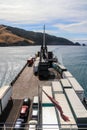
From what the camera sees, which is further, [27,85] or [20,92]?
[27,85]

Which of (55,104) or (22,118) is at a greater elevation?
(55,104)

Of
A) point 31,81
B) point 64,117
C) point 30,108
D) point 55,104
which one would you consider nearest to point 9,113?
point 30,108

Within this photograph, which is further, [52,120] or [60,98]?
[60,98]

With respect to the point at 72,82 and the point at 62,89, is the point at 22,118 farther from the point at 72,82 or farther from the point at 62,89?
the point at 72,82

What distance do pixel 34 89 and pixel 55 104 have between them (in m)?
15.9

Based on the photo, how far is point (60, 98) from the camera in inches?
1157

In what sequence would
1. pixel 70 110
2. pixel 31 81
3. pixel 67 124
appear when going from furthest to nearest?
pixel 31 81 → pixel 70 110 → pixel 67 124

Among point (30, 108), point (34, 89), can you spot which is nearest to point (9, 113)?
point (30, 108)

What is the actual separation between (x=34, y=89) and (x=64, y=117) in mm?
19178

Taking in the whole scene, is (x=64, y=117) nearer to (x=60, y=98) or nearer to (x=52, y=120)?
(x=52, y=120)

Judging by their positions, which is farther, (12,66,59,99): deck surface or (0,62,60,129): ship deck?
(12,66,59,99): deck surface

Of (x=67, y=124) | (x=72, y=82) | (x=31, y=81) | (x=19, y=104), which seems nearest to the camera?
(x=67, y=124)

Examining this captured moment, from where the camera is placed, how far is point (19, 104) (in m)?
32.5

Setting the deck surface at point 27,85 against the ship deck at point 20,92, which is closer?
the ship deck at point 20,92
